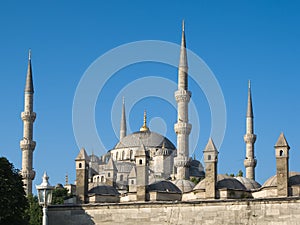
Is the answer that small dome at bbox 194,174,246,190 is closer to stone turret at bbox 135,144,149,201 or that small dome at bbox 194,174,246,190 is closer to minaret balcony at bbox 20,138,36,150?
stone turret at bbox 135,144,149,201

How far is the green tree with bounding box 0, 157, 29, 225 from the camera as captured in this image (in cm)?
2644

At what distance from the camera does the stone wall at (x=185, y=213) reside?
82.1ft

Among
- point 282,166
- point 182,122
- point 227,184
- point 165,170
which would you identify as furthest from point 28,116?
point 282,166

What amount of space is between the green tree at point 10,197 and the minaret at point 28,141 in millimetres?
14834

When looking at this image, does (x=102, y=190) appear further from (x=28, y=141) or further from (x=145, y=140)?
(x=145, y=140)

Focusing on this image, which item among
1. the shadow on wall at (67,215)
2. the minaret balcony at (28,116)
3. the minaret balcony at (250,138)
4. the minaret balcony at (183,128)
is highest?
the minaret balcony at (28,116)

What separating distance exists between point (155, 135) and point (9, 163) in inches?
1568

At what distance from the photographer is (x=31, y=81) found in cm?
4512

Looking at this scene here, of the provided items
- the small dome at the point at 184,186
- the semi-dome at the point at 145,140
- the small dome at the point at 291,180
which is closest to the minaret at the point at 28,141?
the small dome at the point at 184,186

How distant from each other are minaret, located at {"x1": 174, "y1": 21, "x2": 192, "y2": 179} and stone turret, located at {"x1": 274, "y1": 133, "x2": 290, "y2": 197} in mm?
17449

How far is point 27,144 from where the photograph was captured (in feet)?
143

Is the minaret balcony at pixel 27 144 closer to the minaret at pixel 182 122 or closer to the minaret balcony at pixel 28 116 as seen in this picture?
the minaret balcony at pixel 28 116

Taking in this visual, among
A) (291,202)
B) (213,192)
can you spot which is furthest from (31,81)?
(291,202)

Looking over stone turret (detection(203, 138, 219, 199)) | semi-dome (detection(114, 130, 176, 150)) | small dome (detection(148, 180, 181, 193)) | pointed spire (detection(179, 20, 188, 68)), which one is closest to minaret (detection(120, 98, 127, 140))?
semi-dome (detection(114, 130, 176, 150))
